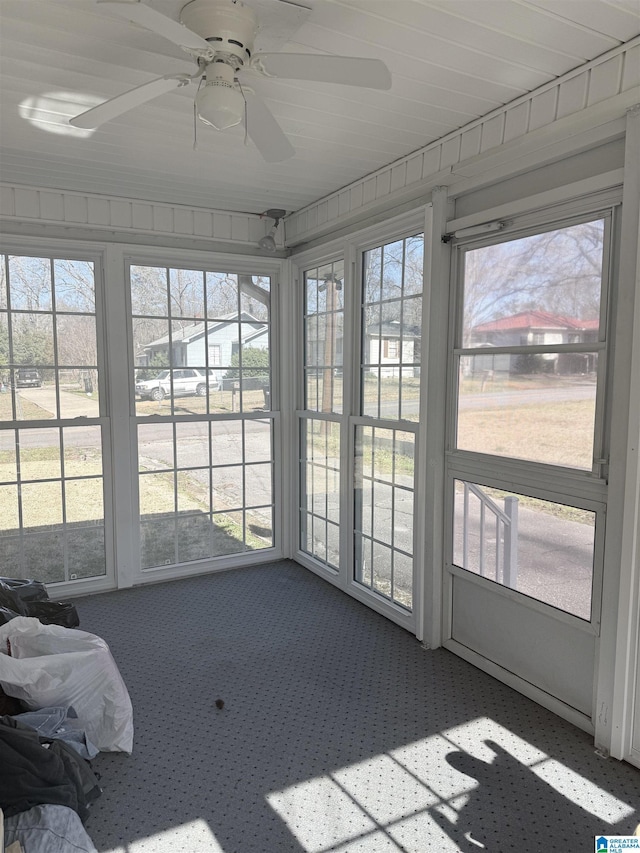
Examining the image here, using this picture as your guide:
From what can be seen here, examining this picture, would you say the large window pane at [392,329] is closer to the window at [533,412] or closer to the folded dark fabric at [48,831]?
the window at [533,412]

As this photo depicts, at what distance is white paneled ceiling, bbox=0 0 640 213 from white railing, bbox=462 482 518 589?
1.87m

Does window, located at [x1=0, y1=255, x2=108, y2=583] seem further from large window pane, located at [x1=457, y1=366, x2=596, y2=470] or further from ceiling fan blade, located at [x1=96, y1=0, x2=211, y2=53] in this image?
ceiling fan blade, located at [x1=96, y1=0, x2=211, y2=53]

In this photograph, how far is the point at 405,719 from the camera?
8.64 feet

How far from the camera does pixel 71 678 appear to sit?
238 cm

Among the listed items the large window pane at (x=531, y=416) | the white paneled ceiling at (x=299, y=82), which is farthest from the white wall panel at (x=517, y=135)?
the large window pane at (x=531, y=416)

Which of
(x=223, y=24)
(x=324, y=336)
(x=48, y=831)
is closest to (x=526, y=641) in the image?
(x=48, y=831)

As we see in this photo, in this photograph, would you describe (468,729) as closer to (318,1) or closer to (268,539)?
(268,539)

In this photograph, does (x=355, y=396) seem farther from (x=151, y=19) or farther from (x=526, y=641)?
(x=151, y=19)

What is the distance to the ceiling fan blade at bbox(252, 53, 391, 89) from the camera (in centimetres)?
161

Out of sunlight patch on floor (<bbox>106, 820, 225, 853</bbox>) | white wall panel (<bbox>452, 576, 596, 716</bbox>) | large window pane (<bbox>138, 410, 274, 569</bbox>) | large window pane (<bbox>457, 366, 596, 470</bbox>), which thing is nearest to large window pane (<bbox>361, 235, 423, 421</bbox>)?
large window pane (<bbox>457, 366, 596, 470</bbox>)

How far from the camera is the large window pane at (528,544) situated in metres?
2.54

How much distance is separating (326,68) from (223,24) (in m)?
0.34

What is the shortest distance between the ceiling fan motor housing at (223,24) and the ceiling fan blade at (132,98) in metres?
0.14

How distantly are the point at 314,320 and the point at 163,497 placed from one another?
1.79 meters
